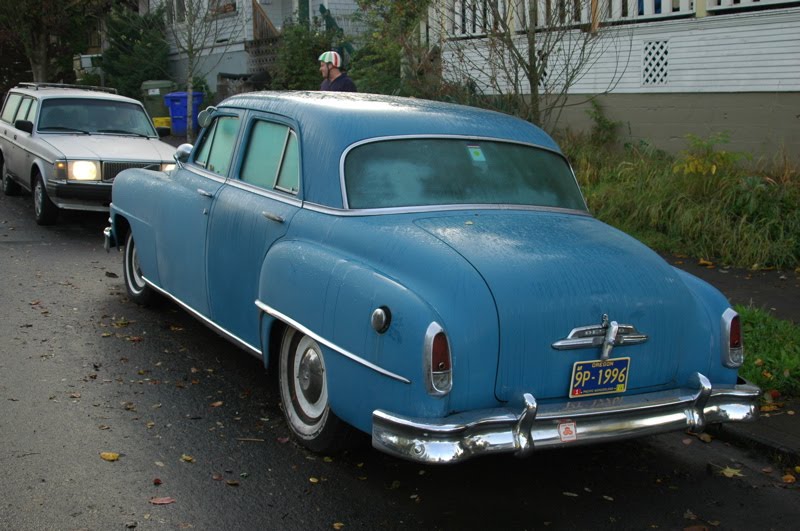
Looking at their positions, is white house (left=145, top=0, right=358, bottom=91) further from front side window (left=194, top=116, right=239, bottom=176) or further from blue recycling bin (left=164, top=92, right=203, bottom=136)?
front side window (left=194, top=116, right=239, bottom=176)

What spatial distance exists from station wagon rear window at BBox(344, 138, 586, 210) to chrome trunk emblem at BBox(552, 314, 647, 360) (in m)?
1.22

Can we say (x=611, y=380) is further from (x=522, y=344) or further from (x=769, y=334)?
(x=769, y=334)

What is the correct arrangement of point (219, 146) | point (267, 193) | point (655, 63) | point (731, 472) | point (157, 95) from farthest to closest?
1. point (157, 95)
2. point (655, 63)
3. point (219, 146)
4. point (267, 193)
5. point (731, 472)

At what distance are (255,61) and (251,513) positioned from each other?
2127 cm

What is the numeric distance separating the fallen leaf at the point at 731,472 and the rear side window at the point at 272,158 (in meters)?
2.77

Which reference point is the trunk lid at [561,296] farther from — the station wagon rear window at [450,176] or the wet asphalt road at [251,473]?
the wet asphalt road at [251,473]

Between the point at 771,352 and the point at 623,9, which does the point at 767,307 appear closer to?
the point at 771,352

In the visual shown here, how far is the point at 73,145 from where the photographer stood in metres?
12.0

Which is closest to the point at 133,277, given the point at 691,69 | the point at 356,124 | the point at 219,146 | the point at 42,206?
the point at 219,146

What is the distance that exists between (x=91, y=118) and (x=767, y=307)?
8.86 meters

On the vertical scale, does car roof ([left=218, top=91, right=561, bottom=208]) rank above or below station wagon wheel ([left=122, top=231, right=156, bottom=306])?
above

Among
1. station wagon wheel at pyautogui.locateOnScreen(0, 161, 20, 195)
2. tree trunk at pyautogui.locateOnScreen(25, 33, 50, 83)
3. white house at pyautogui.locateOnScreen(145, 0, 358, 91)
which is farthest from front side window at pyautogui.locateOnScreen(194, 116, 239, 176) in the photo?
tree trunk at pyautogui.locateOnScreen(25, 33, 50, 83)

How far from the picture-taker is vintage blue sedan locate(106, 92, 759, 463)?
4.29 metres

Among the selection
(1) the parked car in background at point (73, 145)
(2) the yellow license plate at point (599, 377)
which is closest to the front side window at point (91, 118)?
(1) the parked car in background at point (73, 145)
